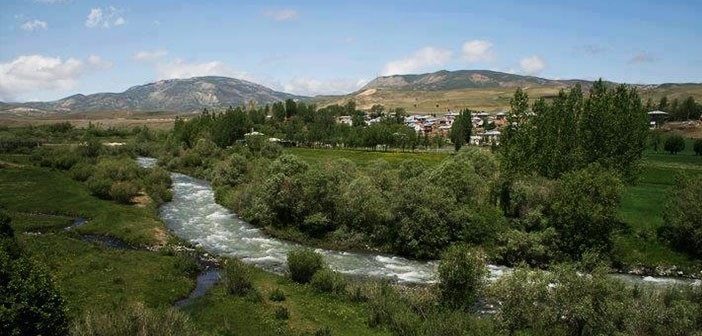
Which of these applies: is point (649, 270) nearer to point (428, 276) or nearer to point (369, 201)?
point (428, 276)

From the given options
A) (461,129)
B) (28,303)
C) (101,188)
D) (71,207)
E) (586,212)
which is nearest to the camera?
(28,303)

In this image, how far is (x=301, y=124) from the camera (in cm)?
18450

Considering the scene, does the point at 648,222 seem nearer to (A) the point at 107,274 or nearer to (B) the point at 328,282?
(B) the point at 328,282

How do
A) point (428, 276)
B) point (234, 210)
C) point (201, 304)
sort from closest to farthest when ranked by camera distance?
point (201, 304) < point (428, 276) < point (234, 210)

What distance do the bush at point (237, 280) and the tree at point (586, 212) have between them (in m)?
34.7

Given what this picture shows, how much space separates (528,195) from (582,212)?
346 inches

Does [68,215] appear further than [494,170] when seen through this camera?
No

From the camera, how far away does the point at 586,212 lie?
58281mm

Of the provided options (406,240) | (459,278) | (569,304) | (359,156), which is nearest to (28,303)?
(459,278)

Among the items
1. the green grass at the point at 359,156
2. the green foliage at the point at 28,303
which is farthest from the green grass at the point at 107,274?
the green grass at the point at 359,156

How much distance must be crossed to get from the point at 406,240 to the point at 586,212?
19.9 m

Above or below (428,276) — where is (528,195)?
above

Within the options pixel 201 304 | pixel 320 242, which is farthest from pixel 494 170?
pixel 201 304

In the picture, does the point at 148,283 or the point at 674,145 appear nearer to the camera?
the point at 148,283
